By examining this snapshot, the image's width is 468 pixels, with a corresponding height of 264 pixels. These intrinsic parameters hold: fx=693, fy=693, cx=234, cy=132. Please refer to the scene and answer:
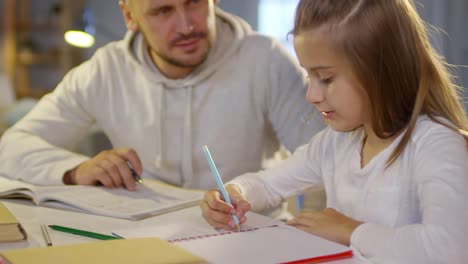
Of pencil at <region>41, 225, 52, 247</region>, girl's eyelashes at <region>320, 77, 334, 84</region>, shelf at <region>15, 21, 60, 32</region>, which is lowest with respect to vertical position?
shelf at <region>15, 21, 60, 32</region>

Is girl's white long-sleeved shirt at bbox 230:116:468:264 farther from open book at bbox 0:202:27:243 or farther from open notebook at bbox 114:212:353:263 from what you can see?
open book at bbox 0:202:27:243

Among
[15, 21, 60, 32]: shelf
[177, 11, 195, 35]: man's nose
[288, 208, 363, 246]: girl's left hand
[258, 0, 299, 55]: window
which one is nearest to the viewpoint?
[288, 208, 363, 246]: girl's left hand

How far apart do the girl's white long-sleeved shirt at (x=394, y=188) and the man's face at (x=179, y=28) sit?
53 cm

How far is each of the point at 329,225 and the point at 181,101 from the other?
2.93 feet

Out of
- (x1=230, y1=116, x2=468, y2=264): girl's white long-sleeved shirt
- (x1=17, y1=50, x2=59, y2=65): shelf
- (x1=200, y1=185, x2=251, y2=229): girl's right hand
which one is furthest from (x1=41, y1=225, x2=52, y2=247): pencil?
(x1=17, y1=50, x2=59, y2=65): shelf

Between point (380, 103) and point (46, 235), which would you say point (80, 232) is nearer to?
point (46, 235)

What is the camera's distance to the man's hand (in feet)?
4.86

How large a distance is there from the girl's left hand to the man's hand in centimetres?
51

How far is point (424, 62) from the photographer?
1.04m

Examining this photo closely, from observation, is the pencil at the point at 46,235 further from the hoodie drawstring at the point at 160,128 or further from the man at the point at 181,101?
the hoodie drawstring at the point at 160,128

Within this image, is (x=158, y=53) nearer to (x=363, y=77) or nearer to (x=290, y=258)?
(x=363, y=77)

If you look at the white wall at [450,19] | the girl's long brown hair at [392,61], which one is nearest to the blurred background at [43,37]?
the white wall at [450,19]

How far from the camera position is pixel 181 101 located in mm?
1832

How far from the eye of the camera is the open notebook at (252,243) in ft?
2.92
